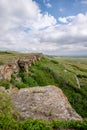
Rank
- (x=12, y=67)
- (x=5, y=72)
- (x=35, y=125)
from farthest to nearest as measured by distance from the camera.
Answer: (x=12, y=67)
(x=5, y=72)
(x=35, y=125)

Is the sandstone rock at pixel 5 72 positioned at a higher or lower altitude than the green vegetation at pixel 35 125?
higher

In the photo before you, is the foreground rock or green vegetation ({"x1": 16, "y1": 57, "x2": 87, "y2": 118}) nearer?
the foreground rock

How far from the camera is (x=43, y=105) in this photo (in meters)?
14.7

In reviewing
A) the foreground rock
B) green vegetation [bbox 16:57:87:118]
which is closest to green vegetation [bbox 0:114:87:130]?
the foreground rock

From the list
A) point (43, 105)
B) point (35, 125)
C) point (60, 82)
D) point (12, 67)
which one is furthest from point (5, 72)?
point (35, 125)

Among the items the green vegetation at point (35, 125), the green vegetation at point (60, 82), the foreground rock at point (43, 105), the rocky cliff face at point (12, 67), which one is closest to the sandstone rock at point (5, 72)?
the rocky cliff face at point (12, 67)

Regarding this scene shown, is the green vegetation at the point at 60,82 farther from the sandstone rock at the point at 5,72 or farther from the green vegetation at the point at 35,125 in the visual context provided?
the green vegetation at the point at 35,125

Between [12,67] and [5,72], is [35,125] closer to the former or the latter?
[5,72]

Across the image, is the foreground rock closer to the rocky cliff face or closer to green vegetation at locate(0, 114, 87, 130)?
green vegetation at locate(0, 114, 87, 130)

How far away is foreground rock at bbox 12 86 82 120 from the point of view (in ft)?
44.2

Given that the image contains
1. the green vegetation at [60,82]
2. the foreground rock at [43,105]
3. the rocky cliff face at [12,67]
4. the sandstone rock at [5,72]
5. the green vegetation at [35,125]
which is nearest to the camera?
the green vegetation at [35,125]

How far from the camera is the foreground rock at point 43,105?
44.2 feet

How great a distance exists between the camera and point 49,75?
116 feet

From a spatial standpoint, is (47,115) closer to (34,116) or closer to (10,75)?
(34,116)
